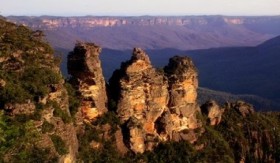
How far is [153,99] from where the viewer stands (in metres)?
49.1

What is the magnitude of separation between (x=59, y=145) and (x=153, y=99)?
50.4ft

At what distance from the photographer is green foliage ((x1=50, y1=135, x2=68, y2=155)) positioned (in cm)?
3441

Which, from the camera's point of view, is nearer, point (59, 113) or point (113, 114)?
point (59, 113)

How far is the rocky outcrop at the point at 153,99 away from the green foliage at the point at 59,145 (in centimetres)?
1135

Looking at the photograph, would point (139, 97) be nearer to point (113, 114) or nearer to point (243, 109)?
point (113, 114)

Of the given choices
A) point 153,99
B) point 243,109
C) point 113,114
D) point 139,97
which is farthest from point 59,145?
point 243,109

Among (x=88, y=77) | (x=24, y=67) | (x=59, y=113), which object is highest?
(x=24, y=67)

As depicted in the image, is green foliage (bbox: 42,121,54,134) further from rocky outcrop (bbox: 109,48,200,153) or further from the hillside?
rocky outcrop (bbox: 109,48,200,153)

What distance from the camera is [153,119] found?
49.7m

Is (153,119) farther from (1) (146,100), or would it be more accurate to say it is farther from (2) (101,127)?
(2) (101,127)

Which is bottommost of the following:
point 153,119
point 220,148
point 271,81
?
→ point 271,81

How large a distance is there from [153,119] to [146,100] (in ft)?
6.44

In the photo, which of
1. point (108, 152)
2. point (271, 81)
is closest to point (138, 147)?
point (108, 152)

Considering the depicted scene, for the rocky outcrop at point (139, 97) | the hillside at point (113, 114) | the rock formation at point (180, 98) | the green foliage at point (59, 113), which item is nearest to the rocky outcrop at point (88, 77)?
the hillside at point (113, 114)
